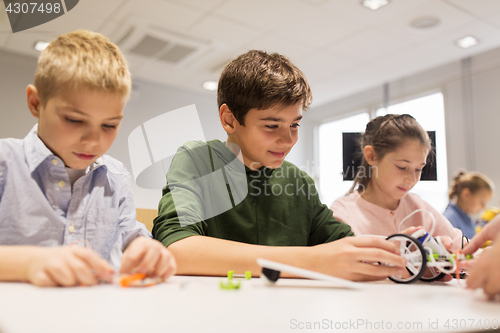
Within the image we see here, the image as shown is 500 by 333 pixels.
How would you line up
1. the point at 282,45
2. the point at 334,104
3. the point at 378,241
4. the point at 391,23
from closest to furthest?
the point at 378,241
the point at 391,23
the point at 282,45
the point at 334,104

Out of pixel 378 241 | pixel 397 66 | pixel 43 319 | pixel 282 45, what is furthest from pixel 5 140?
pixel 397 66

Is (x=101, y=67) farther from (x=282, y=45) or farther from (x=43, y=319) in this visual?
(x=282, y=45)

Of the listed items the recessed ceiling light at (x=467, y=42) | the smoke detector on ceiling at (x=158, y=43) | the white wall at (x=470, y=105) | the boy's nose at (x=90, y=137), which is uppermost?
the recessed ceiling light at (x=467, y=42)

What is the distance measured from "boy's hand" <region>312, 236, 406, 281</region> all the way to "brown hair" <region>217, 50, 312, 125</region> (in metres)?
0.40

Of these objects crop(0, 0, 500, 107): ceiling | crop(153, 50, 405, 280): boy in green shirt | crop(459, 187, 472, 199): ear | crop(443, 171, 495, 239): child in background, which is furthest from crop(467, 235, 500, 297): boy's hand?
crop(459, 187, 472, 199): ear

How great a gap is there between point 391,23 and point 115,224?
262 centimetres

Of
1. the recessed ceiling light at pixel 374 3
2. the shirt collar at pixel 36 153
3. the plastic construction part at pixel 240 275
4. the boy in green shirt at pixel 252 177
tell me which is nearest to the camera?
the plastic construction part at pixel 240 275

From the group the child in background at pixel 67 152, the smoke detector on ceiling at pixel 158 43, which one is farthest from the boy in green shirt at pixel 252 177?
the smoke detector on ceiling at pixel 158 43

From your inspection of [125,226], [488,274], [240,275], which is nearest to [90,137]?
[125,226]

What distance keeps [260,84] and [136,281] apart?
0.55m

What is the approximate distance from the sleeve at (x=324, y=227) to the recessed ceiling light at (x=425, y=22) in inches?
88.4

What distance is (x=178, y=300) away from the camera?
1.08ft

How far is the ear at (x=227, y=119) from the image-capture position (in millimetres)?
891

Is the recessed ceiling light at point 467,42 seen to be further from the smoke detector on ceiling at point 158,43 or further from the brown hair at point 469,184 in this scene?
the smoke detector on ceiling at point 158,43
